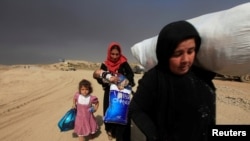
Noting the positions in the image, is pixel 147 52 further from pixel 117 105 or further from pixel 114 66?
pixel 114 66

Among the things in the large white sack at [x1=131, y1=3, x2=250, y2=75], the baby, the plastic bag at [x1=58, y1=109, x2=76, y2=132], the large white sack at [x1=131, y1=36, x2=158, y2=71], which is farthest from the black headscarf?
the plastic bag at [x1=58, y1=109, x2=76, y2=132]

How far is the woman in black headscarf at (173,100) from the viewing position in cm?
223

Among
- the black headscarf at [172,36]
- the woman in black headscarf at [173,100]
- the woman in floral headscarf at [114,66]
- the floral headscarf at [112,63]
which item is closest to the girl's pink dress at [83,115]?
the woman in floral headscarf at [114,66]

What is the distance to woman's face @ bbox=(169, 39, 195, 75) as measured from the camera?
2.18 metres

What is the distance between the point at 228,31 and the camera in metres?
2.19

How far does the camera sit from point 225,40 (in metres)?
2.22

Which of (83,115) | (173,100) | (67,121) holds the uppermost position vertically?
(173,100)

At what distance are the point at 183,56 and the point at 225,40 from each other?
27 cm

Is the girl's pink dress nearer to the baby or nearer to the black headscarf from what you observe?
the baby

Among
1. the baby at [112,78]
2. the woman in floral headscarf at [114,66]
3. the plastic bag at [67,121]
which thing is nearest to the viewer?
the baby at [112,78]

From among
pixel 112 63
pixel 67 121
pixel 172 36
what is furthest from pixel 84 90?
pixel 172 36

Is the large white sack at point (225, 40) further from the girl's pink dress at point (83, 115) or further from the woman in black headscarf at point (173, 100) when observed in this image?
the girl's pink dress at point (83, 115)

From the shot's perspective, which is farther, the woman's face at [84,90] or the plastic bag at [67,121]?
the plastic bag at [67,121]

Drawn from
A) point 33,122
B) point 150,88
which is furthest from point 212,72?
point 33,122
